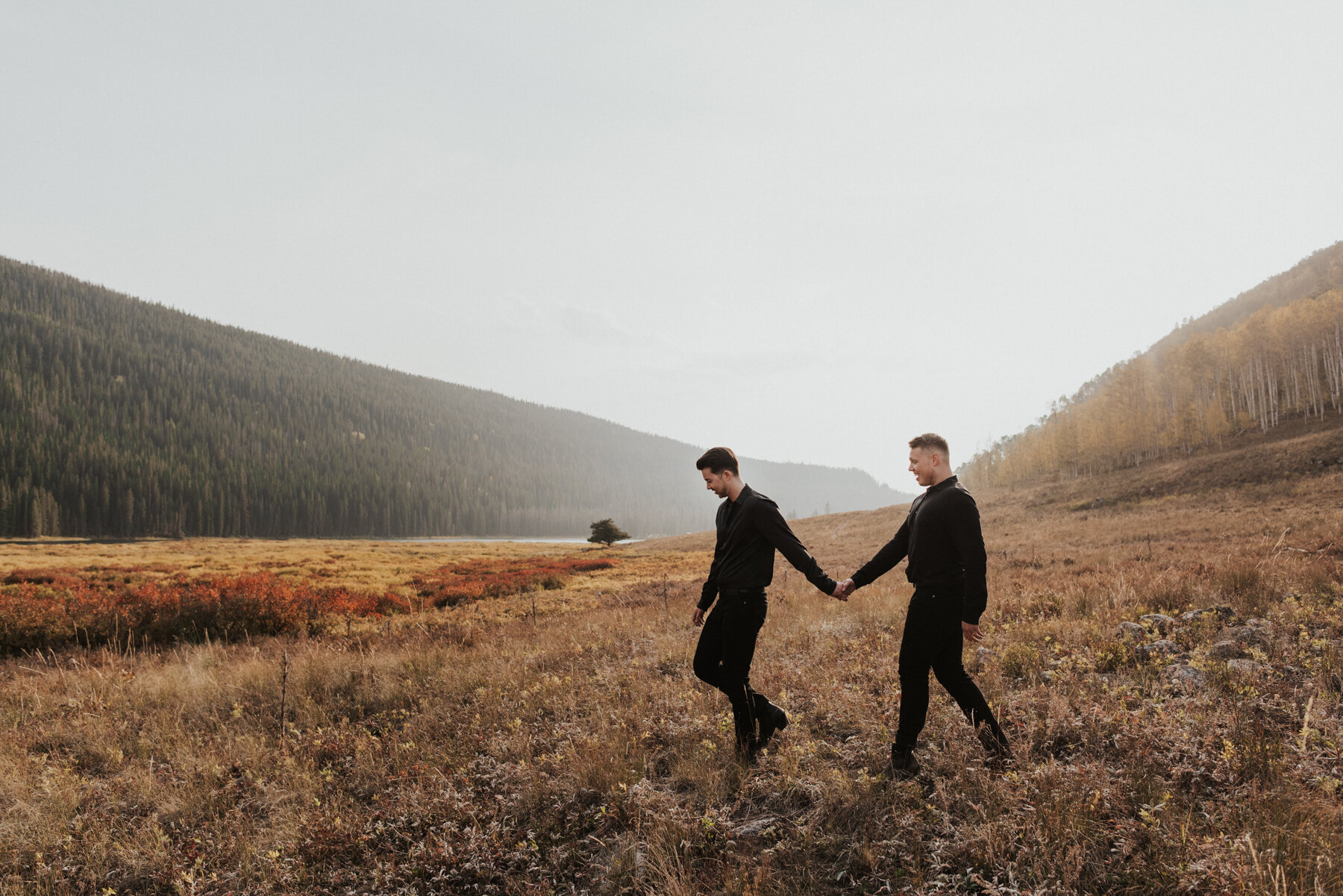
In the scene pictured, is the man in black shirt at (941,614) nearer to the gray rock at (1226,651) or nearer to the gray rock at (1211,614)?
the gray rock at (1226,651)

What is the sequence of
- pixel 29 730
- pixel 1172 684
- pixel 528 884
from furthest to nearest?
pixel 29 730 < pixel 1172 684 < pixel 528 884

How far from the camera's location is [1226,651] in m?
5.82

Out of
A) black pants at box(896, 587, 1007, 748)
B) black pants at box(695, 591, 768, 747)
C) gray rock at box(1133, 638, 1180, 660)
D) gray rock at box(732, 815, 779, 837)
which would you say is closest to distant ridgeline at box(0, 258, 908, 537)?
black pants at box(695, 591, 768, 747)

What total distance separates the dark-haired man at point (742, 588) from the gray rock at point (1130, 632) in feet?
14.2

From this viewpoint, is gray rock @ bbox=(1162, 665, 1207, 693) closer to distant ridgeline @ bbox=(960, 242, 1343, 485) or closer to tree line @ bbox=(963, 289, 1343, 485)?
distant ridgeline @ bbox=(960, 242, 1343, 485)

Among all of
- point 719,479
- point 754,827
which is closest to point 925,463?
point 719,479

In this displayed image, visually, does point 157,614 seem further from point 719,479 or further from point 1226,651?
point 1226,651

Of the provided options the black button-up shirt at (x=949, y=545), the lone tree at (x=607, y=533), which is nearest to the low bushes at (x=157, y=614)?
the black button-up shirt at (x=949, y=545)

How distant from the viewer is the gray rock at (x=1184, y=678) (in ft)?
16.2

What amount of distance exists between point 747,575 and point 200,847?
4901mm

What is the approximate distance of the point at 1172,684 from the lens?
5.00 m

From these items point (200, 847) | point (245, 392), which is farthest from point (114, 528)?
point (200, 847)

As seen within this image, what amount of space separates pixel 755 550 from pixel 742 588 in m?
0.33

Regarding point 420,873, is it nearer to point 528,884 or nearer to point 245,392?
point 528,884
